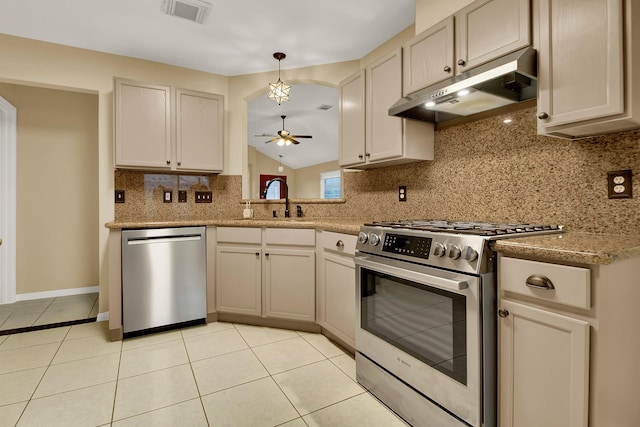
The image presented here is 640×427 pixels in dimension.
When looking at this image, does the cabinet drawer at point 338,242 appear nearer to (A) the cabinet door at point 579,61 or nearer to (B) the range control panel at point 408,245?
(B) the range control panel at point 408,245

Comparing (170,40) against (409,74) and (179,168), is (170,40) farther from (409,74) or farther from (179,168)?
(409,74)

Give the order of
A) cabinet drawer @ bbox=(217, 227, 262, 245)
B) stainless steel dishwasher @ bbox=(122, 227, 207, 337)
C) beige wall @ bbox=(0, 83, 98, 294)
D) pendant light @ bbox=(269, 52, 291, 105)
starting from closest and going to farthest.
Answer: stainless steel dishwasher @ bbox=(122, 227, 207, 337), cabinet drawer @ bbox=(217, 227, 262, 245), pendant light @ bbox=(269, 52, 291, 105), beige wall @ bbox=(0, 83, 98, 294)

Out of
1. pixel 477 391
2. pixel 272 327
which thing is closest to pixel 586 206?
pixel 477 391

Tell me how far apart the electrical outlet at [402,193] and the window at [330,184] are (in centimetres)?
618

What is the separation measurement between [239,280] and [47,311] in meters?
2.03

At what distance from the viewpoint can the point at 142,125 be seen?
289cm

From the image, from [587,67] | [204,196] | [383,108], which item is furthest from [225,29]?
[587,67]

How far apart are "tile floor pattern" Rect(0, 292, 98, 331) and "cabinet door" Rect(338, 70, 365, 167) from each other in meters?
2.81

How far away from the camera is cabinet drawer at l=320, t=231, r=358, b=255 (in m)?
2.16

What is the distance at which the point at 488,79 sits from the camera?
153 centimetres

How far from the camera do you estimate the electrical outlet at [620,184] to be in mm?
1420

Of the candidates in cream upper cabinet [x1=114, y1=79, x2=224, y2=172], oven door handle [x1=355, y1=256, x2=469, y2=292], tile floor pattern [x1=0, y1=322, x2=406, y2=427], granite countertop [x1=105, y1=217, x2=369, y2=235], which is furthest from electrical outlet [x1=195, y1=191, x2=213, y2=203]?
oven door handle [x1=355, y1=256, x2=469, y2=292]

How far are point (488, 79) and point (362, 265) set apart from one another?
1.12 metres

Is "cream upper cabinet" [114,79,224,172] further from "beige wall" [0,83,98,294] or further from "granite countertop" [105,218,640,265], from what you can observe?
"granite countertop" [105,218,640,265]
